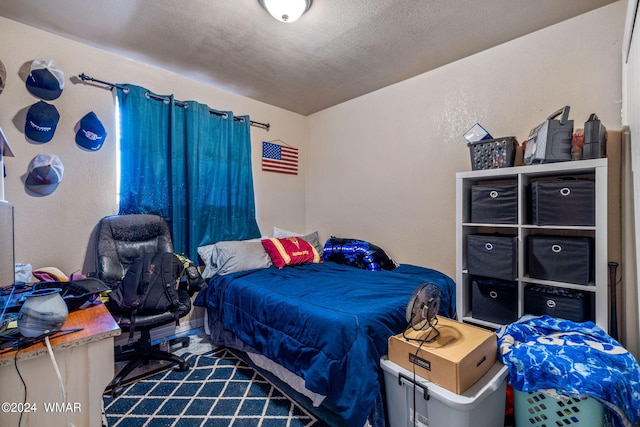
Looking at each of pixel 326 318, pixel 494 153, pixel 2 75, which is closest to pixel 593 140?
pixel 494 153

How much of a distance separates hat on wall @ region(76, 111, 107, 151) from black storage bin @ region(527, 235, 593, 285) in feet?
11.0

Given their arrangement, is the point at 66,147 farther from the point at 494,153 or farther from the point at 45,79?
the point at 494,153

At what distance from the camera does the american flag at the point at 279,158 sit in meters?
3.56

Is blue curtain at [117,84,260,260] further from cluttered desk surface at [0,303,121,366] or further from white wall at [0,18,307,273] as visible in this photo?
cluttered desk surface at [0,303,121,366]

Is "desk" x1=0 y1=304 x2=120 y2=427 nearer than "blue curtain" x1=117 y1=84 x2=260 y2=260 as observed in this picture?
Yes

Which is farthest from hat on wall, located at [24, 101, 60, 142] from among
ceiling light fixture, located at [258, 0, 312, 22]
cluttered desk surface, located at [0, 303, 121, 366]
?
ceiling light fixture, located at [258, 0, 312, 22]

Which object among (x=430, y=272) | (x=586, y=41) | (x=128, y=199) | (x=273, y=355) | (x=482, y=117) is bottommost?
(x=273, y=355)

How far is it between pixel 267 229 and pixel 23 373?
2.72m

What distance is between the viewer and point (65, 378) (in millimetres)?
966

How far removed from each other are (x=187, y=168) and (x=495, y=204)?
8.93 feet

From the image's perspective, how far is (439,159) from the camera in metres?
2.72

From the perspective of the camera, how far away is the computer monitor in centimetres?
109

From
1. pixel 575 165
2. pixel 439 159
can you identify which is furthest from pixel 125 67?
pixel 575 165

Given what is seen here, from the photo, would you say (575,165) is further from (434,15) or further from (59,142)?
(59,142)
